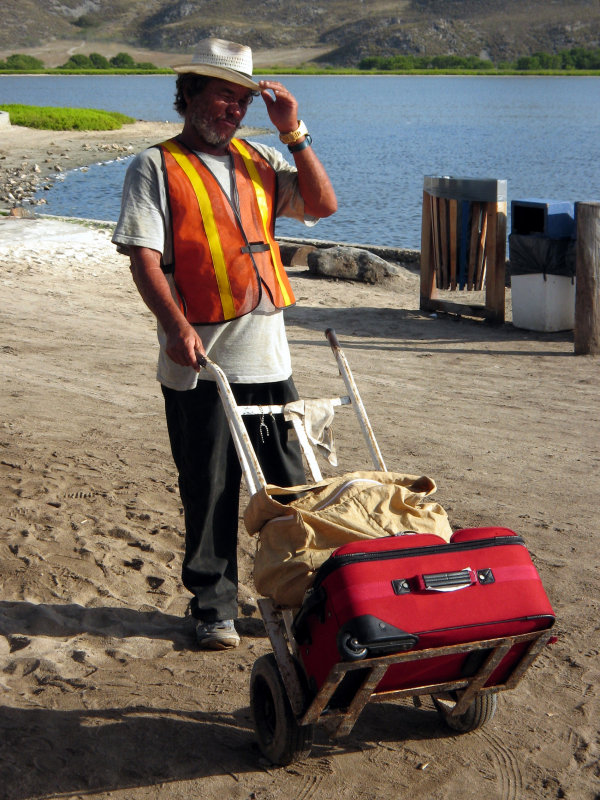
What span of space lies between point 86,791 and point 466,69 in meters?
136

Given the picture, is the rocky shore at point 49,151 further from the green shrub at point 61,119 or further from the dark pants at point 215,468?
the dark pants at point 215,468

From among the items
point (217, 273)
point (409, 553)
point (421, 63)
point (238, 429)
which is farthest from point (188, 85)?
point (421, 63)

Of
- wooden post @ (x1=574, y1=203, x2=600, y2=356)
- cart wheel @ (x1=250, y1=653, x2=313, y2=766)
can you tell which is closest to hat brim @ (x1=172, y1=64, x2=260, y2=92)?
cart wheel @ (x1=250, y1=653, x2=313, y2=766)

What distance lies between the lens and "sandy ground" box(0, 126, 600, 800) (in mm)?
3266

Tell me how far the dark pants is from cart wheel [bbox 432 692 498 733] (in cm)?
95

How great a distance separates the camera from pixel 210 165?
145 inches

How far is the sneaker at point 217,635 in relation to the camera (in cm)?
398

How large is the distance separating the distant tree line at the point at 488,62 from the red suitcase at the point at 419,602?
12656 cm

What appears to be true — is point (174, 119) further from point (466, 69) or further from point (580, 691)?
point (466, 69)

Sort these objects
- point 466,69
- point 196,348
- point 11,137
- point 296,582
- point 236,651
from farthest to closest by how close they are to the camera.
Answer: point 466,69 → point 11,137 → point 236,651 → point 196,348 → point 296,582

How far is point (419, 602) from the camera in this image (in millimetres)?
2799

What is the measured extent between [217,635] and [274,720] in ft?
2.40

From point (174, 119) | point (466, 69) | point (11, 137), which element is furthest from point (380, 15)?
point (11, 137)

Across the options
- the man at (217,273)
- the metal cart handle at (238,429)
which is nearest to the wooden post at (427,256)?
the man at (217,273)
